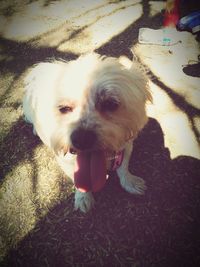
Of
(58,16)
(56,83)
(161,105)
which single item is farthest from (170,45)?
(56,83)

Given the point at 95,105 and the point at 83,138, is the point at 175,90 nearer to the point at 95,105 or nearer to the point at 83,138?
the point at 95,105

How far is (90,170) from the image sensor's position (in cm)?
245

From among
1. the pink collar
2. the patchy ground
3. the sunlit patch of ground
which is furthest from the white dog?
the sunlit patch of ground

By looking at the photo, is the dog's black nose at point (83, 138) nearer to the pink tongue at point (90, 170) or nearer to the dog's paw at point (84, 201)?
the pink tongue at point (90, 170)

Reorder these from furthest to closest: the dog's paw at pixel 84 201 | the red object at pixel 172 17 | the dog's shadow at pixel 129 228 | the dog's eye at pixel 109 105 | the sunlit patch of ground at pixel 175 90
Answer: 1. the red object at pixel 172 17
2. the sunlit patch of ground at pixel 175 90
3. the dog's paw at pixel 84 201
4. the dog's shadow at pixel 129 228
5. the dog's eye at pixel 109 105

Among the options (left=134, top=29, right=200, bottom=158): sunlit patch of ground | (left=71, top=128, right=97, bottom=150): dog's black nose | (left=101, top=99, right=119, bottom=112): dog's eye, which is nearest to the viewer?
(left=71, top=128, right=97, bottom=150): dog's black nose

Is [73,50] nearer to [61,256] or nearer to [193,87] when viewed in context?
[193,87]

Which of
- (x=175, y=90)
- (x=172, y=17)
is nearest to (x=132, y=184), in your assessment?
(x=175, y=90)

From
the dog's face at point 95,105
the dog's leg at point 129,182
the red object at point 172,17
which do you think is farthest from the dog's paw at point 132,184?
the red object at point 172,17

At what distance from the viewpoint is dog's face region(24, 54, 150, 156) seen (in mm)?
2154

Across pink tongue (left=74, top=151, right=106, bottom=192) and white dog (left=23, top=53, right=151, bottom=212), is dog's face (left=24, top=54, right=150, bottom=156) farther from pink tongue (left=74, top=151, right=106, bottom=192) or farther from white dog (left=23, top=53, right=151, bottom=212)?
pink tongue (left=74, top=151, right=106, bottom=192)

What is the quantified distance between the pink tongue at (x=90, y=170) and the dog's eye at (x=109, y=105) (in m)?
0.40

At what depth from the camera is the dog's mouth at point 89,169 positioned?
242 centimetres

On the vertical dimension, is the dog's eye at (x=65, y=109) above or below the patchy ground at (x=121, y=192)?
above
